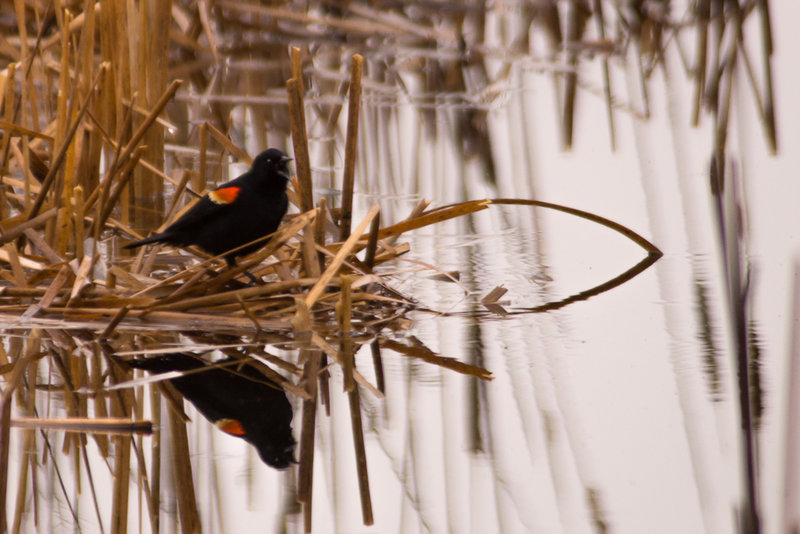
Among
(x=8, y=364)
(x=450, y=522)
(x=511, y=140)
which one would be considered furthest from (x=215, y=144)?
(x=450, y=522)

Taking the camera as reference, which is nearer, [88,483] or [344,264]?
[88,483]

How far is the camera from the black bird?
7.25ft

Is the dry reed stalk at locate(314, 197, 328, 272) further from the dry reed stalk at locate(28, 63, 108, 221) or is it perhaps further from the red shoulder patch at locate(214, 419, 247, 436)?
the red shoulder patch at locate(214, 419, 247, 436)

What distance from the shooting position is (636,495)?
6.48ft

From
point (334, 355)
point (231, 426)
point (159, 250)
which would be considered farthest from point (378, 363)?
point (159, 250)

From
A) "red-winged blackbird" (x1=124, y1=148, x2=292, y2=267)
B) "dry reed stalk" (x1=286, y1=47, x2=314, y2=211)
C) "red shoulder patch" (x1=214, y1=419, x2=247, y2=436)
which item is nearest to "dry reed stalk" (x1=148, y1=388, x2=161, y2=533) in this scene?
"red shoulder patch" (x1=214, y1=419, x2=247, y2=436)

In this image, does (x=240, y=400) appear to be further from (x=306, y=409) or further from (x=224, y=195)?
(x=224, y=195)

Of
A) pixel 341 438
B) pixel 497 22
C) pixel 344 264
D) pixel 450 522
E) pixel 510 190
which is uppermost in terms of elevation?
pixel 497 22

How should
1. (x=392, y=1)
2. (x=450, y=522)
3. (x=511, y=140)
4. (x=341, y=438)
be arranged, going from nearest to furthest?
(x=450, y=522), (x=341, y=438), (x=511, y=140), (x=392, y=1)

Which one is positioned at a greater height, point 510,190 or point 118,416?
point 510,190

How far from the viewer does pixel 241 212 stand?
2.96m

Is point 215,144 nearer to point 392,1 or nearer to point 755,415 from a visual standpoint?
point 392,1

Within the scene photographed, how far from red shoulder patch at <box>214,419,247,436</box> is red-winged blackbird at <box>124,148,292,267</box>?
767mm

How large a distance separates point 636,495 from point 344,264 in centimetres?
133
